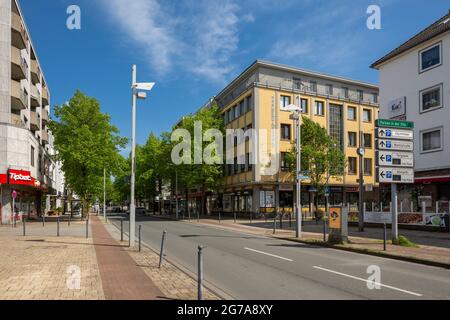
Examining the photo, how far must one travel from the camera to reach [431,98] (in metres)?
28.6

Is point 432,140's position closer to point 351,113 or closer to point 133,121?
point 133,121

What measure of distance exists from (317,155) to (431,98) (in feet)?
43.2

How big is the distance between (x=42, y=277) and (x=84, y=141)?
32.0 meters

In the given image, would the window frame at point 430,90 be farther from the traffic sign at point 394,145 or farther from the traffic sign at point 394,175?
the traffic sign at point 394,175

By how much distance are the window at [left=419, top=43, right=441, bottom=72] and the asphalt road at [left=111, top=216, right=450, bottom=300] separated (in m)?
19.3

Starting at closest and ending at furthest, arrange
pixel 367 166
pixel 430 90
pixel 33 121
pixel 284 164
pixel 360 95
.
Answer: pixel 430 90, pixel 284 164, pixel 33 121, pixel 367 166, pixel 360 95

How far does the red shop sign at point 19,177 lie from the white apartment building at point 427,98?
30207mm

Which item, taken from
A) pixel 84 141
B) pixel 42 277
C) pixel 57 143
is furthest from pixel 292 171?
pixel 42 277

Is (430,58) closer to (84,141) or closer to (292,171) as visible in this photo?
(292,171)

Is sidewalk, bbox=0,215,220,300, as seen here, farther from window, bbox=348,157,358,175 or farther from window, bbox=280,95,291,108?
window, bbox=348,157,358,175

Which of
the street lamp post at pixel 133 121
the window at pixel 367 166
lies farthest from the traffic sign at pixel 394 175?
the window at pixel 367 166

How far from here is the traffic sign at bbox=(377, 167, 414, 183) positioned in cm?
1677

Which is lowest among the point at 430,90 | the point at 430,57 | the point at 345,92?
the point at 430,90

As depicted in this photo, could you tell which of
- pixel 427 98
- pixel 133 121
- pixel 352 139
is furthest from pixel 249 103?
pixel 133 121
